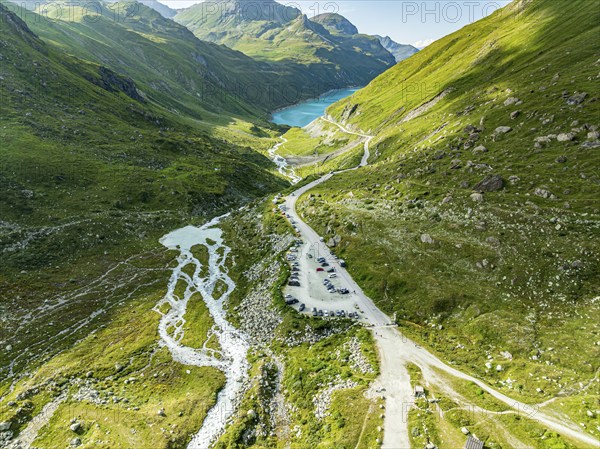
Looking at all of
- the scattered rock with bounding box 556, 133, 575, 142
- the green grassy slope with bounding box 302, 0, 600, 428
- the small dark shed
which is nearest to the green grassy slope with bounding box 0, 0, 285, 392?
the green grassy slope with bounding box 302, 0, 600, 428

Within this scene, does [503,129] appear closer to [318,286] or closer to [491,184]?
[491,184]

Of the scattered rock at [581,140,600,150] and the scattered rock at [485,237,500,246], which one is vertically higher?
the scattered rock at [581,140,600,150]

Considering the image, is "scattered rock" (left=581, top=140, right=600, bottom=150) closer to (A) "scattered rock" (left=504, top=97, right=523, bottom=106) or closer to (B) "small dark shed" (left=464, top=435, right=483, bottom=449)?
(A) "scattered rock" (left=504, top=97, right=523, bottom=106)

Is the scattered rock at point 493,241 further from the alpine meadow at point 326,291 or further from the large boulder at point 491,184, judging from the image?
the large boulder at point 491,184

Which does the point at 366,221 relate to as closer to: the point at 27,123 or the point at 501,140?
the point at 501,140

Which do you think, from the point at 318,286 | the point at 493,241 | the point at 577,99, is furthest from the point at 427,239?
the point at 577,99
